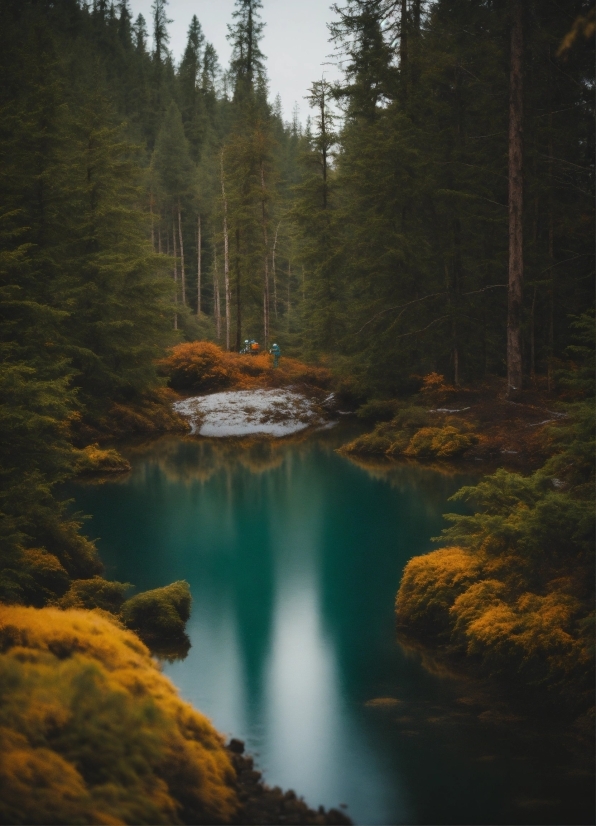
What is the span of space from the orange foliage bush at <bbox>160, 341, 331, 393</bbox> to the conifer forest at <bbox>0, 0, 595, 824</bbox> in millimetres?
148

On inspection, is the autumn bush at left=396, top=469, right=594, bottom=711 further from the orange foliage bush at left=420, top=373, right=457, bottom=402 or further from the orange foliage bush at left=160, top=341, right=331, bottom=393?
the orange foliage bush at left=160, top=341, right=331, bottom=393

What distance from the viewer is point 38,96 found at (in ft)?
78.0

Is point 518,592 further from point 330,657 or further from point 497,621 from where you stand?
point 330,657

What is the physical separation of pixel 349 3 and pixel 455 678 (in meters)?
28.2

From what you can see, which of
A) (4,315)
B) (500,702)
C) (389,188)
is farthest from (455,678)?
(389,188)

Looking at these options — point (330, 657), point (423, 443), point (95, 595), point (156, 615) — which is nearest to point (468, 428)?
point (423, 443)

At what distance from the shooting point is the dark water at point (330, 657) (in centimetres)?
Answer: 587

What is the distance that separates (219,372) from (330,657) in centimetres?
2582

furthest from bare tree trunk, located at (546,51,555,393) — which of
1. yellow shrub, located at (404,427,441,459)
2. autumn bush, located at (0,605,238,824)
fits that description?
autumn bush, located at (0,605,238,824)

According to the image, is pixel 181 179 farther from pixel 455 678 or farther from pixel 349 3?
pixel 455 678

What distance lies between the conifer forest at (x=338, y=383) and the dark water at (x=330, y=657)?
0.13 m

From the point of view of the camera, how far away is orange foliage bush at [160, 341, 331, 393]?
3375cm

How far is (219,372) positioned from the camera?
33.8 m

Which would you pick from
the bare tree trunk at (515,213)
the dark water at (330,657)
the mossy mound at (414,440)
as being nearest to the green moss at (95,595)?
the dark water at (330,657)
